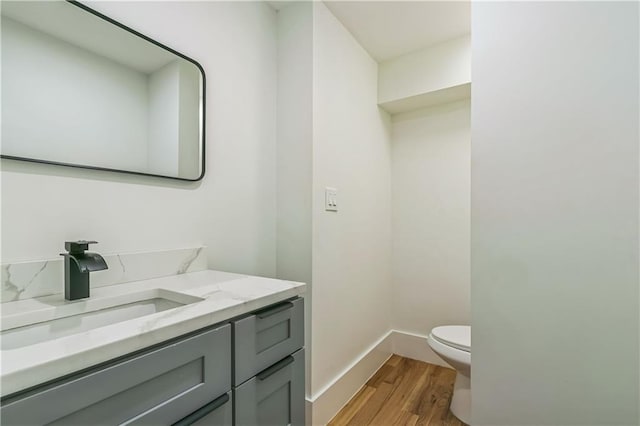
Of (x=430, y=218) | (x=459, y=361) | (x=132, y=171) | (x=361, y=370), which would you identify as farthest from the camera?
(x=430, y=218)

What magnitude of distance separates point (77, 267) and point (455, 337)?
1853 mm

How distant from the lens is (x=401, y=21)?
6.31 feet

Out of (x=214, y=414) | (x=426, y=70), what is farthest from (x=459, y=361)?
(x=426, y=70)

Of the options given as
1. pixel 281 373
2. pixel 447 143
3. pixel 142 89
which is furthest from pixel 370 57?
pixel 281 373

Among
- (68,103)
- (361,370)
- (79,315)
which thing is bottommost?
(361,370)

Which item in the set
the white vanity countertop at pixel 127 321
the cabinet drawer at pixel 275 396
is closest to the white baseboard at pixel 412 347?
the cabinet drawer at pixel 275 396

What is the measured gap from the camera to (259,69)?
1696 mm

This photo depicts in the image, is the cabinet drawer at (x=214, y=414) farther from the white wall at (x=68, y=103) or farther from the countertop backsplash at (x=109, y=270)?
the white wall at (x=68, y=103)

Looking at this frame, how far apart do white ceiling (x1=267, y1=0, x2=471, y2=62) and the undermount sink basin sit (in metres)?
1.66

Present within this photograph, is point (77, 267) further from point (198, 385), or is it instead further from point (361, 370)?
point (361, 370)

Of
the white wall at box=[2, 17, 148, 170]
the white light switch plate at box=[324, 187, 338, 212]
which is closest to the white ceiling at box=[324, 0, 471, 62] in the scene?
the white light switch plate at box=[324, 187, 338, 212]

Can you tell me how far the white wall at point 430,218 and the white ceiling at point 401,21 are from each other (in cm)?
53

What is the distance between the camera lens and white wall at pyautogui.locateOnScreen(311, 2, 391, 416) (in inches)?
66.6

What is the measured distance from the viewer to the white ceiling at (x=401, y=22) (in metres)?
1.78
